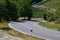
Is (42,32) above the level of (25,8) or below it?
above

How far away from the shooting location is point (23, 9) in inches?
4363

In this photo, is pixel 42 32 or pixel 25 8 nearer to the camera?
pixel 42 32

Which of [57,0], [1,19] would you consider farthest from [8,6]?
[57,0]

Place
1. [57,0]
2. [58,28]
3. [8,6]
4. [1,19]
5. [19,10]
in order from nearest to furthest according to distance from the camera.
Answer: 1. [58,28]
2. [1,19]
3. [8,6]
4. [19,10]
5. [57,0]

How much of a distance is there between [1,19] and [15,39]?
41945 millimetres

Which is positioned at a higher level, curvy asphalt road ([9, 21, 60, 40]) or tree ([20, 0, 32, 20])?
curvy asphalt road ([9, 21, 60, 40])

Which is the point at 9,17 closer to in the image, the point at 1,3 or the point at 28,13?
the point at 1,3

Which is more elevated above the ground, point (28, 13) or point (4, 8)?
point (4, 8)

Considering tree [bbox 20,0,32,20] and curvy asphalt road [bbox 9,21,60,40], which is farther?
tree [bbox 20,0,32,20]

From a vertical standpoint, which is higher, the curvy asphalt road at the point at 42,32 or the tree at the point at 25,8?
the curvy asphalt road at the point at 42,32

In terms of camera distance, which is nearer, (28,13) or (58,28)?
(58,28)

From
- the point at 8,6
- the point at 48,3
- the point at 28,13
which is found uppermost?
the point at 8,6

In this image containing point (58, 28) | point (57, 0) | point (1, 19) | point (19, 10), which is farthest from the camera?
point (57, 0)

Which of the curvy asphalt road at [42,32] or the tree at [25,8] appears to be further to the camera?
the tree at [25,8]
